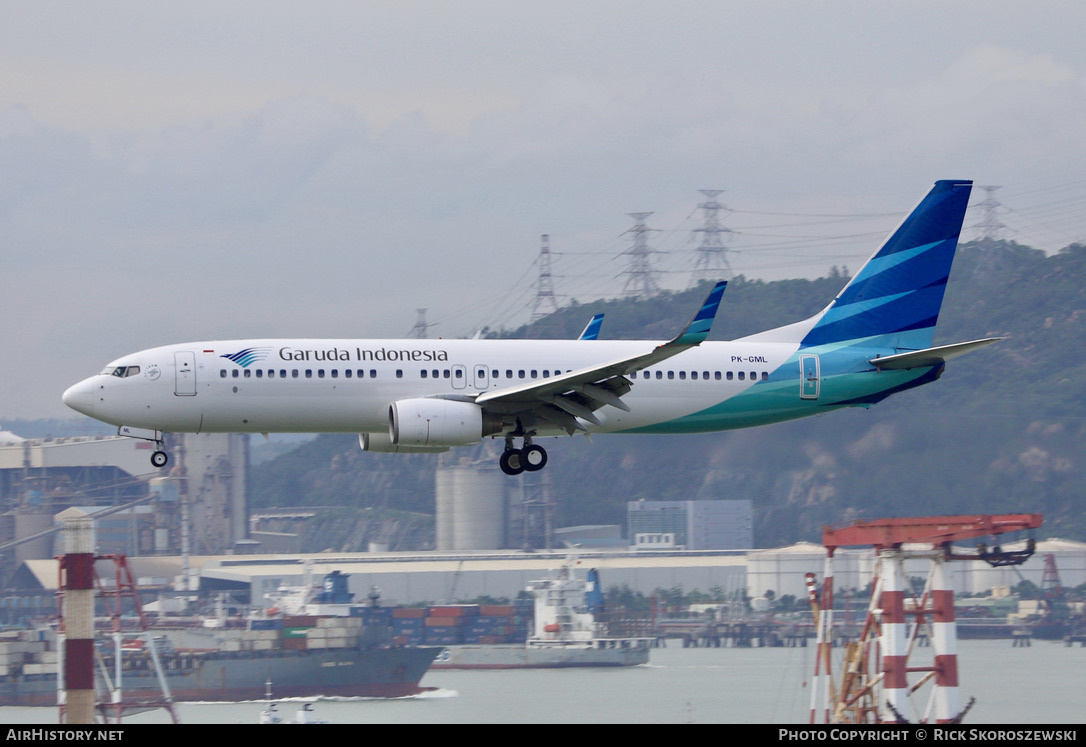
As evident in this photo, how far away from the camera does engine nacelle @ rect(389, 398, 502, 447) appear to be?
31516 mm

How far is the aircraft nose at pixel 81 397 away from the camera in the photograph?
105 ft

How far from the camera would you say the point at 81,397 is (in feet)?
105

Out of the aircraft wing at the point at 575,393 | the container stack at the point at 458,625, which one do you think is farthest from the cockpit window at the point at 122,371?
the container stack at the point at 458,625

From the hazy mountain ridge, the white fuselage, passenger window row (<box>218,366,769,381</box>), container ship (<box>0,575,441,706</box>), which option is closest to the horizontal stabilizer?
passenger window row (<box>218,366,769,381</box>)

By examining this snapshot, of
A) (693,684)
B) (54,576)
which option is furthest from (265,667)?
(54,576)

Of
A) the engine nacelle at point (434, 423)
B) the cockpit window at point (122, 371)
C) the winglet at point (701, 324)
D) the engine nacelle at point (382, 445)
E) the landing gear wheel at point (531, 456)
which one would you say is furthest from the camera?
the landing gear wheel at point (531, 456)

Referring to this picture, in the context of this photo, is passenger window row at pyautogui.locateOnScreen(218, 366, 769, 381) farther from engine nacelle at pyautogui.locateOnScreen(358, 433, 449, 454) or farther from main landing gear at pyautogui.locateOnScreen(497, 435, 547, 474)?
engine nacelle at pyautogui.locateOnScreen(358, 433, 449, 454)

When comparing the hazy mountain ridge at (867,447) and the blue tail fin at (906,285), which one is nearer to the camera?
the blue tail fin at (906,285)

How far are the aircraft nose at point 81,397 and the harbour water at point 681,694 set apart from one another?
3536 centimetres

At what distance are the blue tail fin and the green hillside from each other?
320 inches

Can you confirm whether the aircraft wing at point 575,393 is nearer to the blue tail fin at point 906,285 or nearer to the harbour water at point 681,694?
the blue tail fin at point 906,285

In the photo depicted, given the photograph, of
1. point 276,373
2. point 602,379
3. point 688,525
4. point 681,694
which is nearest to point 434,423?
point 276,373

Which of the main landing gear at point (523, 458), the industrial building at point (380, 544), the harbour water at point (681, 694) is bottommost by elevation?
the harbour water at point (681, 694)
